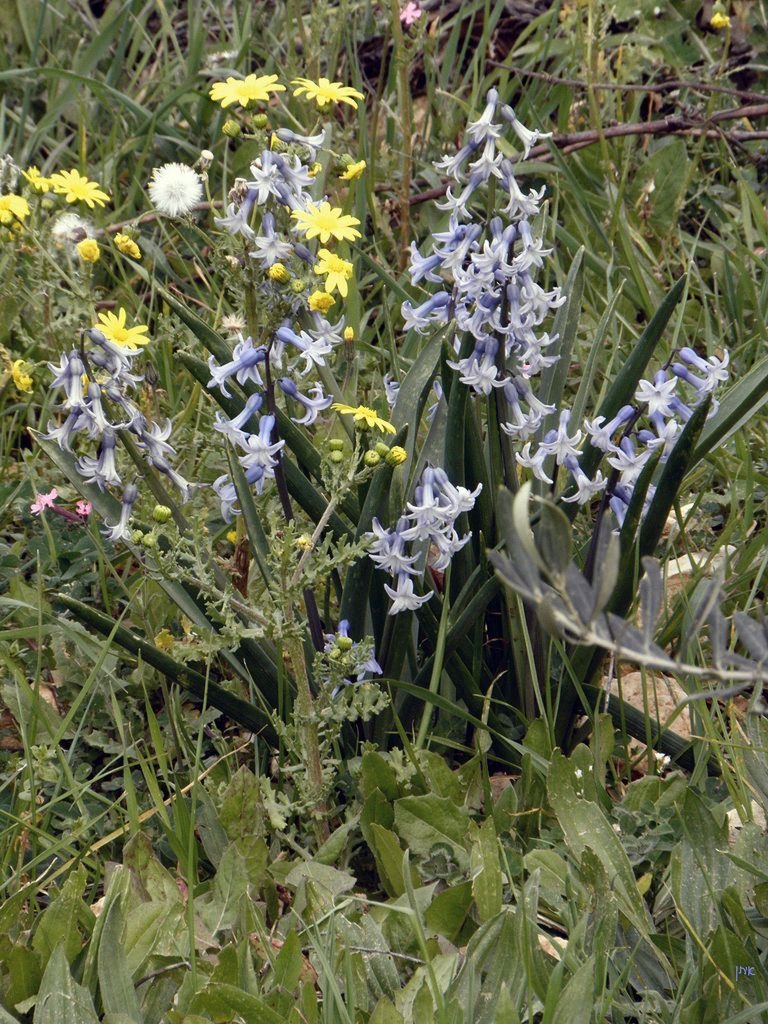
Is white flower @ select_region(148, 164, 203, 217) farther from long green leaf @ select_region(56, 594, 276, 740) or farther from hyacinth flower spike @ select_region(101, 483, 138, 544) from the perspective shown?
long green leaf @ select_region(56, 594, 276, 740)

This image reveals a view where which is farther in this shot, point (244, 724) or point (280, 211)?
point (244, 724)

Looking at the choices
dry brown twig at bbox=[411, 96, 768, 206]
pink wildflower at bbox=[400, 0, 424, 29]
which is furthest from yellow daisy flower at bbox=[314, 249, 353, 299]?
pink wildflower at bbox=[400, 0, 424, 29]

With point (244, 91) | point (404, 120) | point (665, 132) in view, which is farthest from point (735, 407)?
point (665, 132)

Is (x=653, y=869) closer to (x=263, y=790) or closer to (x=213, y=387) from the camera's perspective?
(x=263, y=790)

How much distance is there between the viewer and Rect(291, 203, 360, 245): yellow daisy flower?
6.50 feet

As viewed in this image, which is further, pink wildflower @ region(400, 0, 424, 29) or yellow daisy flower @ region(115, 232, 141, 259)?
pink wildflower @ region(400, 0, 424, 29)

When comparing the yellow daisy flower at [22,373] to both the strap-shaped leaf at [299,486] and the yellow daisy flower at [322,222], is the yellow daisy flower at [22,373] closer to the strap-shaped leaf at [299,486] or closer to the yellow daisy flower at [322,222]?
the strap-shaped leaf at [299,486]

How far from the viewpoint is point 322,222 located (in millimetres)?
2014

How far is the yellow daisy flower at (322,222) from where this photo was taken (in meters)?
1.98

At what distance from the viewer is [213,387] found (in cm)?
200

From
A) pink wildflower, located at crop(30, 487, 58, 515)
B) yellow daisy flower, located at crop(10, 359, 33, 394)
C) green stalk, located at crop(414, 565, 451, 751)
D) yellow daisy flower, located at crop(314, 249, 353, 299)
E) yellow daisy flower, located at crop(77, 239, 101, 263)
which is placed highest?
yellow daisy flower, located at crop(314, 249, 353, 299)

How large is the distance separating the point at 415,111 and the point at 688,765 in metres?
3.05

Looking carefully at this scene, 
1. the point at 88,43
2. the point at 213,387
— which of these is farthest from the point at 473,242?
the point at 88,43

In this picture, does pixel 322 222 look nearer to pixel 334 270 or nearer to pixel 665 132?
pixel 334 270
